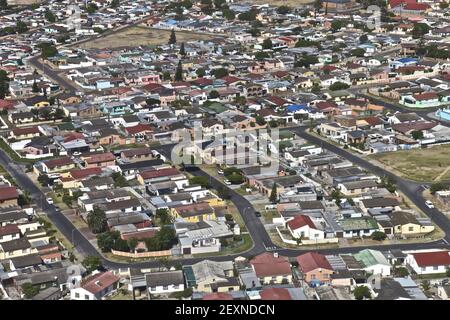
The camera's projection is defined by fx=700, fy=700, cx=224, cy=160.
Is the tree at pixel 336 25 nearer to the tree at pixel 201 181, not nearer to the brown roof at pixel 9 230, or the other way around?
the tree at pixel 201 181

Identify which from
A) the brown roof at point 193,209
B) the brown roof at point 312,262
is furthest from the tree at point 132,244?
the brown roof at point 312,262

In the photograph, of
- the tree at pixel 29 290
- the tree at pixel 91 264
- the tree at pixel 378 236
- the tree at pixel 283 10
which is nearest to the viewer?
the tree at pixel 29 290

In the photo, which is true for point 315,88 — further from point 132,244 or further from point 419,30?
point 132,244

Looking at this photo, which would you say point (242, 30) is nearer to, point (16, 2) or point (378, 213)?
point (16, 2)

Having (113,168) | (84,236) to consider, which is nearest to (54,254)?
(84,236)

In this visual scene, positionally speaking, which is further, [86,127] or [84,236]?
[86,127]
